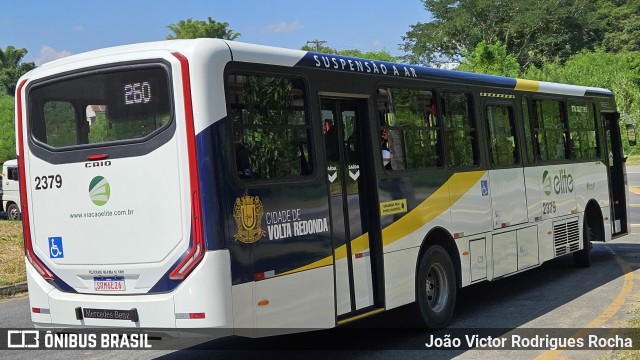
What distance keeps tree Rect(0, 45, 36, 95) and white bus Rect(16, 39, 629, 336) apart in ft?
267

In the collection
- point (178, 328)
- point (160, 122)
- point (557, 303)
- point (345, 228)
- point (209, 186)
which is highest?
point (160, 122)

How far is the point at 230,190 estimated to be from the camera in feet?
21.8

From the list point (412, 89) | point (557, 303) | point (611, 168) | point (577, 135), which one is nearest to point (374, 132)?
point (412, 89)

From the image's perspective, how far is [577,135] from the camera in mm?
13758

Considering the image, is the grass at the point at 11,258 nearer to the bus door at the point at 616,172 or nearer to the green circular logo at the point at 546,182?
the green circular logo at the point at 546,182

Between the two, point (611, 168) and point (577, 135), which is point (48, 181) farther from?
point (611, 168)

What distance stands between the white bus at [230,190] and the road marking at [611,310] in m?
1.56

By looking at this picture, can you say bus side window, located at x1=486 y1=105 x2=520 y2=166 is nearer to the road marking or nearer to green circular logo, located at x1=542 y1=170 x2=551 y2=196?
green circular logo, located at x1=542 y1=170 x2=551 y2=196

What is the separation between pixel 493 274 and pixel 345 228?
11.0ft

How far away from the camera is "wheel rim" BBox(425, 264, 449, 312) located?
954 centimetres

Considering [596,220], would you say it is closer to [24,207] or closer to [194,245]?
[194,245]

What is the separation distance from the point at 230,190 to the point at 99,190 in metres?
1.21

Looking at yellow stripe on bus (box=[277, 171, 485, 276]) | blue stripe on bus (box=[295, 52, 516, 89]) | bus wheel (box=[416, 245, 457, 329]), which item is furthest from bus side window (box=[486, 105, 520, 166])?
bus wheel (box=[416, 245, 457, 329])

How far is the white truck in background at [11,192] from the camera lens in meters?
30.8
